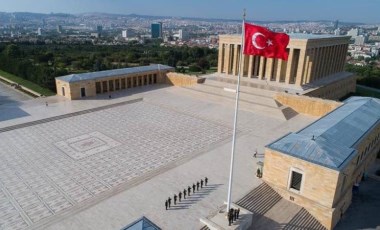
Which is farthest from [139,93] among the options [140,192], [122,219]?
[122,219]

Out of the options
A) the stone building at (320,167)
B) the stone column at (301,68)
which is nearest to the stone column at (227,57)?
the stone column at (301,68)

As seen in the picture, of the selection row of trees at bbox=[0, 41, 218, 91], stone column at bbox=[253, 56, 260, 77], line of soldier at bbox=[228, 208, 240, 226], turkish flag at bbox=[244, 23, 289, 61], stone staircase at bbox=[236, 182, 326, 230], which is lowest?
stone staircase at bbox=[236, 182, 326, 230]

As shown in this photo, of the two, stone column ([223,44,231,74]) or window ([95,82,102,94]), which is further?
Result: stone column ([223,44,231,74])

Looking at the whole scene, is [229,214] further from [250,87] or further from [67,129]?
[250,87]

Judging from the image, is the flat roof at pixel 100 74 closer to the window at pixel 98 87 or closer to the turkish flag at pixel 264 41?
the window at pixel 98 87

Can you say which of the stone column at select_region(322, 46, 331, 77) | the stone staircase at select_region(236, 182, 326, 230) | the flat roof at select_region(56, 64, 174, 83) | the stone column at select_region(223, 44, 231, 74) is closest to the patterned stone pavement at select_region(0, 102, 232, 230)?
the flat roof at select_region(56, 64, 174, 83)

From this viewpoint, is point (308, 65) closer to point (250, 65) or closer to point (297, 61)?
point (297, 61)

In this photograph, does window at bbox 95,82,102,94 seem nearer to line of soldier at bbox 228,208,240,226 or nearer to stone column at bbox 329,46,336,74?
line of soldier at bbox 228,208,240,226
